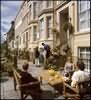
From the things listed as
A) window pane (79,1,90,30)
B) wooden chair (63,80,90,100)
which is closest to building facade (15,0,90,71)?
window pane (79,1,90,30)

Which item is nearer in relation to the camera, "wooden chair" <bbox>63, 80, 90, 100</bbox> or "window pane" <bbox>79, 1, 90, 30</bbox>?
"wooden chair" <bbox>63, 80, 90, 100</bbox>

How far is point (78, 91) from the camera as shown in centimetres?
746

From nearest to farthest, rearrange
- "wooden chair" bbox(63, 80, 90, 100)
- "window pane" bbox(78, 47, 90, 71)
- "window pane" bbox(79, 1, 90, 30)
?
"wooden chair" bbox(63, 80, 90, 100) < "window pane" bbox(78, 47, 90, 71) < "window pane" bbox(79, 1, 90, 30)

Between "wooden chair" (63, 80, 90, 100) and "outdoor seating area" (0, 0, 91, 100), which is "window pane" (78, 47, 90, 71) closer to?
"outdoor seating area" (0, 0, 91, 100)

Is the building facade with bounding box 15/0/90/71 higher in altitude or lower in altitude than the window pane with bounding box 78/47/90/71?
higher

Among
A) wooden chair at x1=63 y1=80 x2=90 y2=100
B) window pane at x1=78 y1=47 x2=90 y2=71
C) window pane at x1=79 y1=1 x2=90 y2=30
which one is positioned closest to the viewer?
wooden chair at x1=63 y1=80 x2=90 y2=100

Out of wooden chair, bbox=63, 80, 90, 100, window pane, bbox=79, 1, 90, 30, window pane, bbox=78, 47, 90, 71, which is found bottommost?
wooden chair, bbox=63, 80, 90, 100

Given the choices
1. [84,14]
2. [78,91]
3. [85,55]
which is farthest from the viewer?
[84,14]

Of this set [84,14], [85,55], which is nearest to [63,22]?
[84,14]

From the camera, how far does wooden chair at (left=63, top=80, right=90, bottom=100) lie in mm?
7453

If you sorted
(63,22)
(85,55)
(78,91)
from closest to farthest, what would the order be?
(78,91) → (85,55) → (63,22)

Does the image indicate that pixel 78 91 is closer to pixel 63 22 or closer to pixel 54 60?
pixel 54 60

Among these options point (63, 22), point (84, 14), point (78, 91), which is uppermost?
point (63, 22)

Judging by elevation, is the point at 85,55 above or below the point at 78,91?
above
